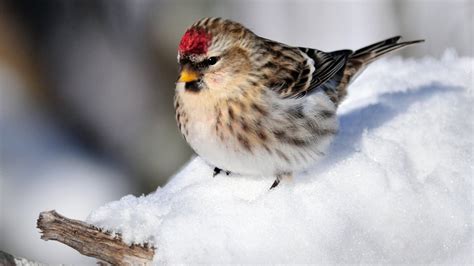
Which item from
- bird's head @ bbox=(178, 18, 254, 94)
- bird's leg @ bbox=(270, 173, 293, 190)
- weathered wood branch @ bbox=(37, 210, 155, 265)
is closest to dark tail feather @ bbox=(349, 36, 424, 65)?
bird's head @ bbox=(178, 18, 254, 94)

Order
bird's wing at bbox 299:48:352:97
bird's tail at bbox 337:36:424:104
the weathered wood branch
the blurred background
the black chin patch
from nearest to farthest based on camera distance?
the weathered wood branch < the black chin patch < bird's wing at bbox 299:48:352:97 < bird's tail at bbox 337:36:424:104 < the blurred background

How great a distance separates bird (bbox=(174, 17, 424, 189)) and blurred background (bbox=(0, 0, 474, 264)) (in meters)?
2.88

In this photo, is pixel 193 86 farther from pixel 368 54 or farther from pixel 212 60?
pixel 368 54

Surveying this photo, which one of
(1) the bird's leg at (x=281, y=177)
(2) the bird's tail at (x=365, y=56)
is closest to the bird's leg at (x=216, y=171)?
(1) the bird's leg at (x=281, y=177)

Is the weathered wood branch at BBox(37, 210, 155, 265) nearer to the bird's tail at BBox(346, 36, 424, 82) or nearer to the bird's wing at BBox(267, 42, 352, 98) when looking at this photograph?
the bird's wing at BBox(267, 42, 352, 98)

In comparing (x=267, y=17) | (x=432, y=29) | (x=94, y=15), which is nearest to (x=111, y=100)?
(x=94, y=15)

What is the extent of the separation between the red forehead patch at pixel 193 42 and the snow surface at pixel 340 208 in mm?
494

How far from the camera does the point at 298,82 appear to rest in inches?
126

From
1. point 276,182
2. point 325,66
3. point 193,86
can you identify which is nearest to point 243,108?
point 193,86

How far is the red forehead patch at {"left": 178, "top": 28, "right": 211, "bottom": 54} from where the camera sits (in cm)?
274

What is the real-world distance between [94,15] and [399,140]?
4402 millimetres

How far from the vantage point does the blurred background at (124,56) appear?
6172 millimetres

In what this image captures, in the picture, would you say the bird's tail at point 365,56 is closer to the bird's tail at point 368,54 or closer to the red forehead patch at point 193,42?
the bird's tail at point 368,54

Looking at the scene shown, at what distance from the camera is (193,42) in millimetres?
2750
